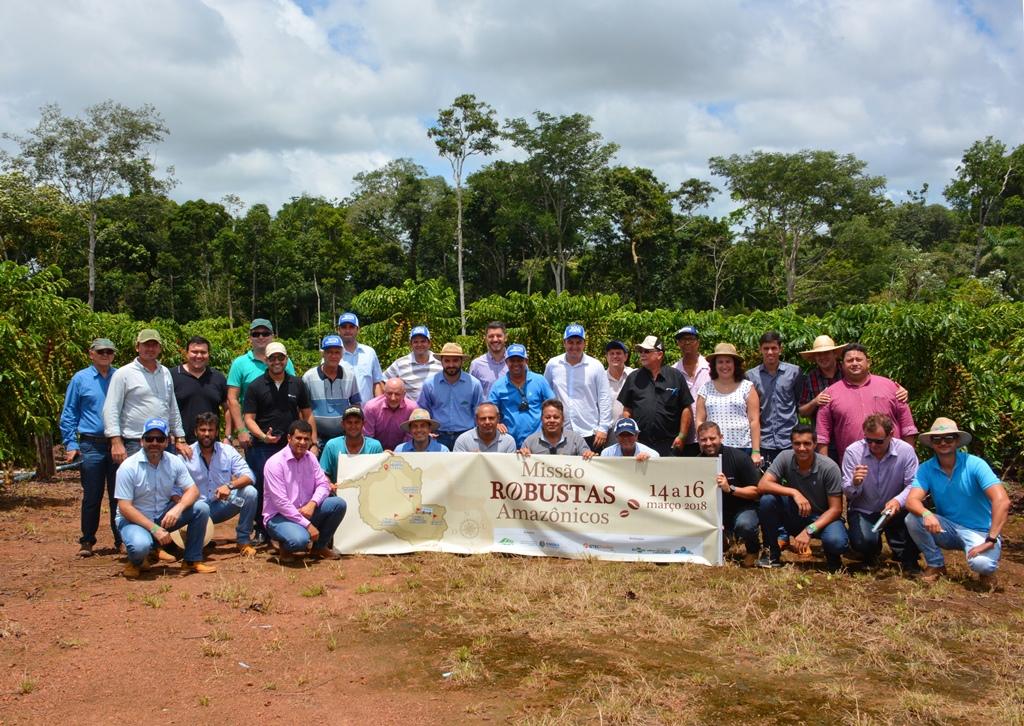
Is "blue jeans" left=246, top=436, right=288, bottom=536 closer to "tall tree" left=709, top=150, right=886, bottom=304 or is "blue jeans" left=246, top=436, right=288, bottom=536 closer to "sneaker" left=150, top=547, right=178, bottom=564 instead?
"sneaker" left=150, top=547, right=178, bottom=564

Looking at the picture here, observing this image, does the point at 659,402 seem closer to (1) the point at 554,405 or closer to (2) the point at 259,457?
(1) the point at 554,405

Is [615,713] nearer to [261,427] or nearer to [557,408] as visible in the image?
[557,408]

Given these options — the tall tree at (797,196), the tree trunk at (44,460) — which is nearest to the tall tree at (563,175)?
the tall tree at (797,196)

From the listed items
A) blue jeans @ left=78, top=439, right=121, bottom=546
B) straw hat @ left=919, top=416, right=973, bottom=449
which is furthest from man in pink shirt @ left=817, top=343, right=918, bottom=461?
blue jeans @ left=78, top=439, right=121, bottom=546

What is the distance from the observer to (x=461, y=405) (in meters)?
7.55

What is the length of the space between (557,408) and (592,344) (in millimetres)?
5336

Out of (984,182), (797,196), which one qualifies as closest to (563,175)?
(797,196)

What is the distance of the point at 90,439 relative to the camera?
6.86 m

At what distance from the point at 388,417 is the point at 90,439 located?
2.46 m

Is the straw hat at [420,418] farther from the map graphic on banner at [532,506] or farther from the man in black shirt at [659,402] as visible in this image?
the man in black shirt at [659,402]

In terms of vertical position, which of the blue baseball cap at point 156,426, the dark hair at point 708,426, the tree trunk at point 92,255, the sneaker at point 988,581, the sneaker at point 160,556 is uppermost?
the tree trunk at point 92,255

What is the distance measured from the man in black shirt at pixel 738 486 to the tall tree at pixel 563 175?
35.8 m

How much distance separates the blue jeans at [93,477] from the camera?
22.5ft

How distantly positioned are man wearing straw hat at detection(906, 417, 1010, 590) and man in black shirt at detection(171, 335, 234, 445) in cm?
574
